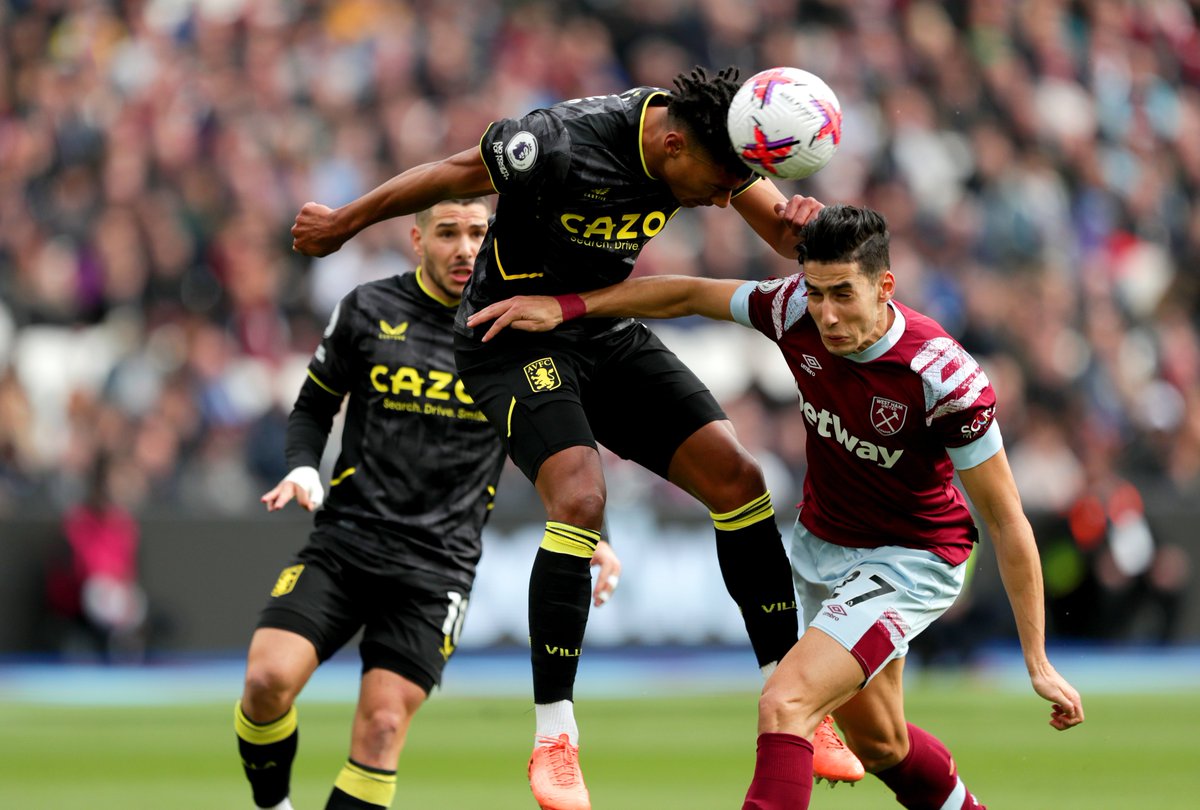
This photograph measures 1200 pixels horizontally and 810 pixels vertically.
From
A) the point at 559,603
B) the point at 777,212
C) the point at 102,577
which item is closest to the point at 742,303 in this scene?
the point at 777,212

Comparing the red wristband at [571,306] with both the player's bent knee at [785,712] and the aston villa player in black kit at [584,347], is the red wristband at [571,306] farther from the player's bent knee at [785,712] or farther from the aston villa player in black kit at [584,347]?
the player's bent knee at [785,712]

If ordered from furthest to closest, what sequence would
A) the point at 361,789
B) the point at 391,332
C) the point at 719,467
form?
the point at 391,332
the point at 361,789
the point at 719,467

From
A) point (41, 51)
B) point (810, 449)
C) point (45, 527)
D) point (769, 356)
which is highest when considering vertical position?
point (41, 51)

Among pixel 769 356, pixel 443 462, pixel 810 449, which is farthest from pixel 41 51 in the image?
pixel 810 449

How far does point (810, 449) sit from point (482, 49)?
13248mm

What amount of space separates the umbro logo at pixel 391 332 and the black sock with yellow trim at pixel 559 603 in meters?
1.77

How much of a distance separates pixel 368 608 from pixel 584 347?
66.2 inches

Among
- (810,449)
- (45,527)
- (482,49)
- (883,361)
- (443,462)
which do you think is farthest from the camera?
(482,49)

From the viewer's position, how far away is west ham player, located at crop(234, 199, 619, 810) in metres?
7.85

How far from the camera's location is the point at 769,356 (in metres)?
17.9

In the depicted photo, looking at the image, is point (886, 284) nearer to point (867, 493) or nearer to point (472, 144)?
point (867, 493)

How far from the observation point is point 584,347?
7242mm

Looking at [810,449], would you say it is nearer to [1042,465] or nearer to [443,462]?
[443,462]

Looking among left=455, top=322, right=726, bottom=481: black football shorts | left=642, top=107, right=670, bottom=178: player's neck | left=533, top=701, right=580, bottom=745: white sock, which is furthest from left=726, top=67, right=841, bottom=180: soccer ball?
left=533, top=701, right=580, bottom=745: white sock
